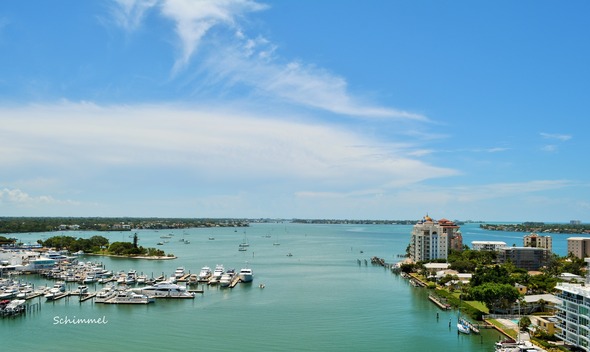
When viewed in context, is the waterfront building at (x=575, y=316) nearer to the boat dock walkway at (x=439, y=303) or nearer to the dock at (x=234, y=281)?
the boat dock walkway at (x=439, y=303)

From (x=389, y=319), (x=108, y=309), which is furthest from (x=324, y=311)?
(x=108, y=309)

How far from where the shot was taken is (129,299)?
108 ft

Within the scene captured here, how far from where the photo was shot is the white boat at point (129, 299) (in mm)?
32781

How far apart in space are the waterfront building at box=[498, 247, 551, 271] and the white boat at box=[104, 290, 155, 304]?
35.8 metres

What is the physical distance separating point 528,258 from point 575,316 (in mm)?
33890

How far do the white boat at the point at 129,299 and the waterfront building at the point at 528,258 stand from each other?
35.8 m

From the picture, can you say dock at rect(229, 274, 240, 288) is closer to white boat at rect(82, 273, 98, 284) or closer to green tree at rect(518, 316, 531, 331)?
white boat at rect(82, 273, 98, 284)

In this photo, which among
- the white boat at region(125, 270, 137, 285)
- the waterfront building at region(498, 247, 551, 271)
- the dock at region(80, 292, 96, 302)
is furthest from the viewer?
the waterfront building at region(498, 247, 551, 271)

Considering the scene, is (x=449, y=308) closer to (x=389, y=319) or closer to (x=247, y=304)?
(x=389, y=319)

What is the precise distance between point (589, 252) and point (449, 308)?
40145 mm

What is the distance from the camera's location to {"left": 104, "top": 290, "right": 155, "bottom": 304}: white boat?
108ft

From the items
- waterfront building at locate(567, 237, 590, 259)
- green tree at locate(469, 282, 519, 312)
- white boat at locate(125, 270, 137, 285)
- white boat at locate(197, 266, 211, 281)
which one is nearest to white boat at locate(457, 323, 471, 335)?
green tree at locate(469, 282, 519, 312)

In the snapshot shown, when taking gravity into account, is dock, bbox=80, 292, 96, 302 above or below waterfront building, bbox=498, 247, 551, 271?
A: below

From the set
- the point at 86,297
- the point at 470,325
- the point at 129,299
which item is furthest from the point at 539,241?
the point at 86,297
